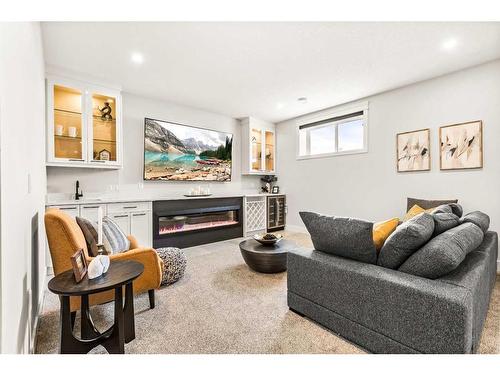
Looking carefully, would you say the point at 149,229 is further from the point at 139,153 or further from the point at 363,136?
the point at 363,136

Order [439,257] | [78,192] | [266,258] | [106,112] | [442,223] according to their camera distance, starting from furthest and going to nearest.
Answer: [106,112], [78,192], [266,258], [442,223], [439,257]

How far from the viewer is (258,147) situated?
560 cm

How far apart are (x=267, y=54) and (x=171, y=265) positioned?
2648mm

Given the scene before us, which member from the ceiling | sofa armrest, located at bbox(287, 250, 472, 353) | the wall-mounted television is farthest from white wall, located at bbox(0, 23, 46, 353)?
the wall-mounted television

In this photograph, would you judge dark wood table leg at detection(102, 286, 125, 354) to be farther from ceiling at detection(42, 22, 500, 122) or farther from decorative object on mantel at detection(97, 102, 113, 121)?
decorative object on mantel at detection(97, 102, 113, 121)

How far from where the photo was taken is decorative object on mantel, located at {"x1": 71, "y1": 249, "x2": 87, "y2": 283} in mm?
1350

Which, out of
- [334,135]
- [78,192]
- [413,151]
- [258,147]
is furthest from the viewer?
[258,147]

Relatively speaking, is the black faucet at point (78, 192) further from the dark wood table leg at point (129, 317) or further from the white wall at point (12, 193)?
the dark wood table leg at point (129, 317)

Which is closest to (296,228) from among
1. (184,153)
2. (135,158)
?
(184,153)

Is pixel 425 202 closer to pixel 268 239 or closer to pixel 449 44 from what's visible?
pixel 449 44

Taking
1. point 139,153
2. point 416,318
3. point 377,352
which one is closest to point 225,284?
point 377,352

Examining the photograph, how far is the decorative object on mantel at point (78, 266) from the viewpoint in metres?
1.35

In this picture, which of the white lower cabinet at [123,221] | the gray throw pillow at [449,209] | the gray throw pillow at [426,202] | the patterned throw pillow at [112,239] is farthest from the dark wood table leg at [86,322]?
Result: the gray throw pillow at [426,202]

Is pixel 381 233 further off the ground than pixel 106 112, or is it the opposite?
pixel 106 112
